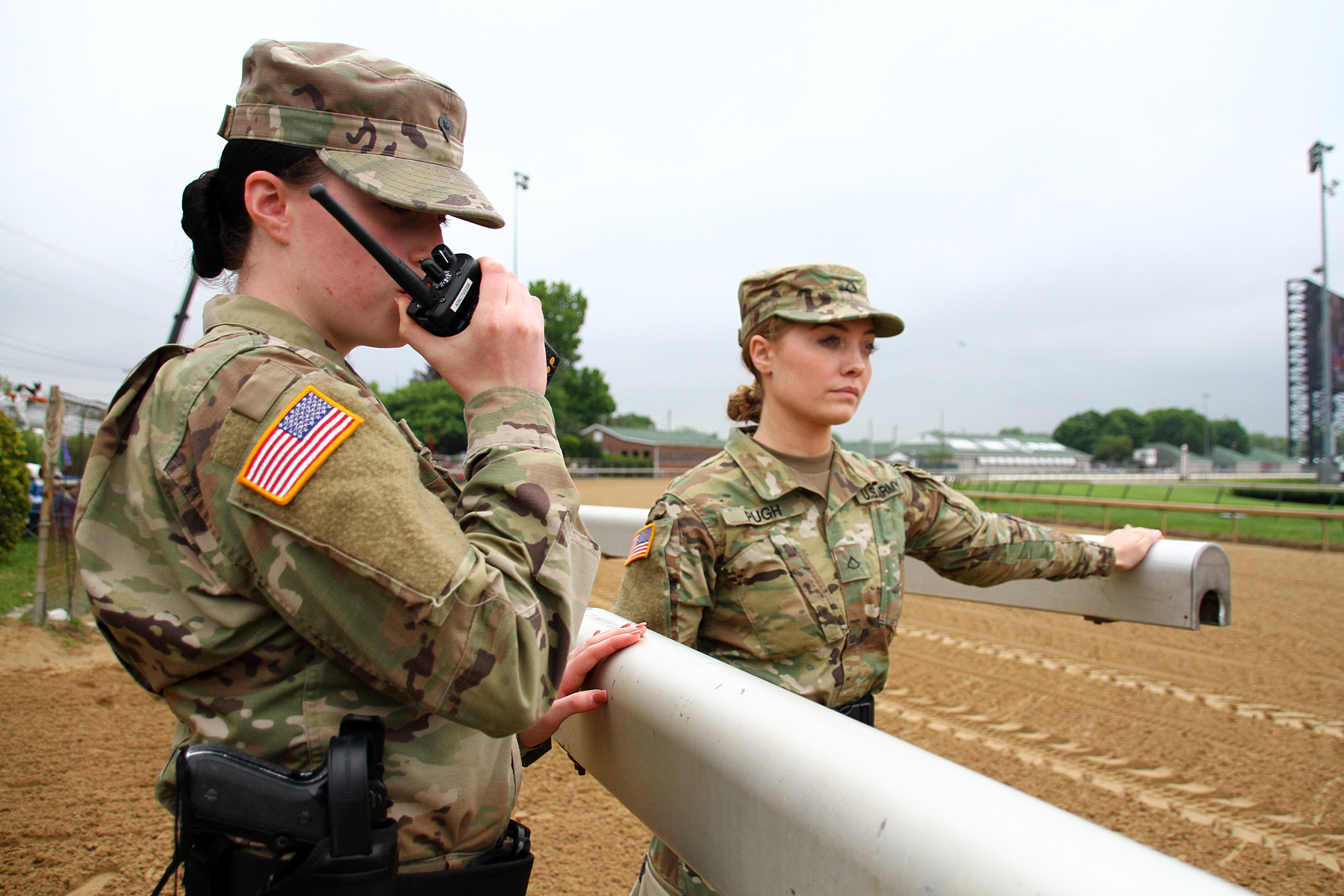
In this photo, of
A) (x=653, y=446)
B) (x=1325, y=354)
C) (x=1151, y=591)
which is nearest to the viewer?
(x=1151, y=591)

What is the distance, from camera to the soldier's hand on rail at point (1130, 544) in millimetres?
1997

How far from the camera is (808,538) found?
2.04 metres

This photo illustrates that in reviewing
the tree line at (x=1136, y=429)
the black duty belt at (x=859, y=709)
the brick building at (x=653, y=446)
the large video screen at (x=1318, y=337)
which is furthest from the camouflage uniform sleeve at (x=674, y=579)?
the tree line at (x=1136, y=429)

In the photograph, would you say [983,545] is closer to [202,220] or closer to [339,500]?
[339,500]

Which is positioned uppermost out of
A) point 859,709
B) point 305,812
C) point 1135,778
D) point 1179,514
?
point 305,812

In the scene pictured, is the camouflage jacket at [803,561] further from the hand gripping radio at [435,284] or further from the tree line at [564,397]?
the tree line at [564,397]

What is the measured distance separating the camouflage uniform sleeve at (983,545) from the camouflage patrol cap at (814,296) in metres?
0.55

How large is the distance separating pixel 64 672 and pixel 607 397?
124 feet

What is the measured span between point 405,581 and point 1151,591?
1.91 metres

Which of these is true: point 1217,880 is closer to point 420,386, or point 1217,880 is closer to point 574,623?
point 574,623

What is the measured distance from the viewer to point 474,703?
2.73 ft

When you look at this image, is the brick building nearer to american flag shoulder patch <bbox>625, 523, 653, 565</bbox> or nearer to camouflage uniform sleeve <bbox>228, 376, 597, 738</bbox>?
american flag shoulder patch <bbox>625, 523, 653, 565</bbox>

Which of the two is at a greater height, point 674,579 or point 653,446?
point 653,446

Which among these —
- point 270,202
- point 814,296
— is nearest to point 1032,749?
point 814,296
